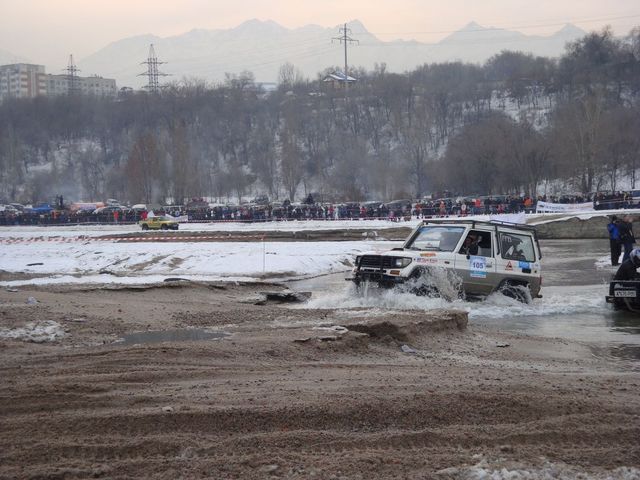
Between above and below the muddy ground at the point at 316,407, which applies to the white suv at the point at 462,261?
above

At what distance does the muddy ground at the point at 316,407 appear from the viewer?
526cm

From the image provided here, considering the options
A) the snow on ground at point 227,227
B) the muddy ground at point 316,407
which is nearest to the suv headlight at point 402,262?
the muddy ground at point 316,407

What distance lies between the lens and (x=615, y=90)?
356ft

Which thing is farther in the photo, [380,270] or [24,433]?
[380,270]

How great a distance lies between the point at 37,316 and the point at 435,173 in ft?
264

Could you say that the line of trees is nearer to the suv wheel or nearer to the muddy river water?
the muddy river water

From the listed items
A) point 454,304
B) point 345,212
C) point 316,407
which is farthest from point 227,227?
point 316,407

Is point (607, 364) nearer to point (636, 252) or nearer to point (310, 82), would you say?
point (636, 252)

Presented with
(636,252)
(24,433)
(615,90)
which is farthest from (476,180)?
(24,433)

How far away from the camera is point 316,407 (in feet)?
21.0

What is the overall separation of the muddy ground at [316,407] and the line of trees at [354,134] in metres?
67.0

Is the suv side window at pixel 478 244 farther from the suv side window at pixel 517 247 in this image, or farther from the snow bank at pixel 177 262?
the snow bank at pixel 177 262

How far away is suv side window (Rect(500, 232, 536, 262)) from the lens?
15.7 meters

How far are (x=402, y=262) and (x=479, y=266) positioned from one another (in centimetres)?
182
